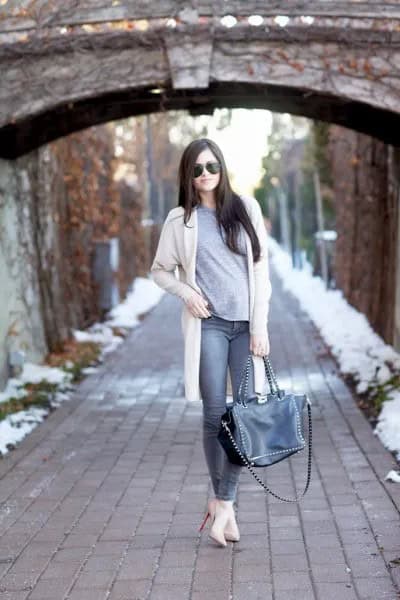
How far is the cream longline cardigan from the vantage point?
15.7 ft

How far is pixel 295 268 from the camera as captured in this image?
28.4 metres

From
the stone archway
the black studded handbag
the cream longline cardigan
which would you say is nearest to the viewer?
the black studded handbag

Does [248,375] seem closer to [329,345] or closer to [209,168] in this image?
[209,168]

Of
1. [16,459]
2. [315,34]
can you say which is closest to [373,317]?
[315,34]

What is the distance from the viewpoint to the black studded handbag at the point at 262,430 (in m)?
4.54

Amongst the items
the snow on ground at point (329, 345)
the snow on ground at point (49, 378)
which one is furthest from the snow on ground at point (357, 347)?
the snow on ground at point (49, 378)

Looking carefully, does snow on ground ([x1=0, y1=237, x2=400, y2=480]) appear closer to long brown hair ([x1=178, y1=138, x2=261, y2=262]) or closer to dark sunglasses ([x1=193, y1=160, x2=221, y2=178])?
long brown hair ([x1=178, y1=138, x2=261, y2=262])

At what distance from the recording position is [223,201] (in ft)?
15.9

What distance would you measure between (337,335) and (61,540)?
8286mm

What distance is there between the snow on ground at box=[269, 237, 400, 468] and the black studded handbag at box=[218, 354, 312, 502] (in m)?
2.33

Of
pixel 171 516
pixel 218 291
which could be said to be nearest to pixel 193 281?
pixel 218 291

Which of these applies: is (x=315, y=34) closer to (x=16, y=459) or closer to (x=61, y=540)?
(x=16, y=459)

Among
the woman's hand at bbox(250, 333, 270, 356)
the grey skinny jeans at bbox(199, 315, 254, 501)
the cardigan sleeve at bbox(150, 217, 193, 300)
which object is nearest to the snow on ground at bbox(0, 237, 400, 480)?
the grey skinny jeans at bbox(199, 315, 254, 501)

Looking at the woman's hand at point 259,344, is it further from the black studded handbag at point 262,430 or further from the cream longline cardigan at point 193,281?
the black studded handbag at point 262,430
